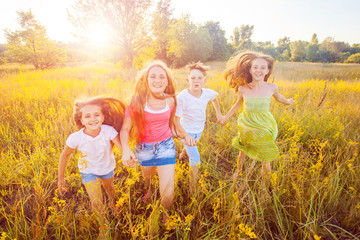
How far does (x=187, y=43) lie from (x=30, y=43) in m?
16.9

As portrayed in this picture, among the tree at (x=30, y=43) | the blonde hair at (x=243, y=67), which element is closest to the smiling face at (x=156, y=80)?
the blonde hair at (x=243, y=67)

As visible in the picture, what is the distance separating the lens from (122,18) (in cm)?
1415

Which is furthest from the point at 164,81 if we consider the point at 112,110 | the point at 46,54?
the point at 46,54

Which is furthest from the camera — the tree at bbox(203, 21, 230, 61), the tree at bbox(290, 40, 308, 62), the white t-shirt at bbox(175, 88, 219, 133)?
the tree at bbox(290, 40, 308, 62)

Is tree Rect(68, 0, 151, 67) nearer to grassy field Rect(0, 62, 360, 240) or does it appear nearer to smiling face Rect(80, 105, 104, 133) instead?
grassy field Rect(0, 62, 360, 240)

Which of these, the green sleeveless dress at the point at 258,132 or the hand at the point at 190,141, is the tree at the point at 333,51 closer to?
the green sleeveless dress at the point at 258,132

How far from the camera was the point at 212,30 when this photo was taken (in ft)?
109

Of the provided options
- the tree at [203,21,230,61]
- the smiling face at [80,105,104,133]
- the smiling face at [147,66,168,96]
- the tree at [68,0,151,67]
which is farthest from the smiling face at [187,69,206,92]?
the tree at [203,21,230,61]

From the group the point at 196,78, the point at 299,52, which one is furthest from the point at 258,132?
the point at 299,52

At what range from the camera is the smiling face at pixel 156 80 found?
5.98 ft

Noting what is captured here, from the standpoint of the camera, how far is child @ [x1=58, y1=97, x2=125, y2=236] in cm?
158

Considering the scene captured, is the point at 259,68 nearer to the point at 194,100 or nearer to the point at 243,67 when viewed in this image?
the point at 243,67

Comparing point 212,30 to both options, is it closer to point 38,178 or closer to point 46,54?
point 46,54

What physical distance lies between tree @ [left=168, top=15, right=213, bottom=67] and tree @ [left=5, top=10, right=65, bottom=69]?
512 inches
